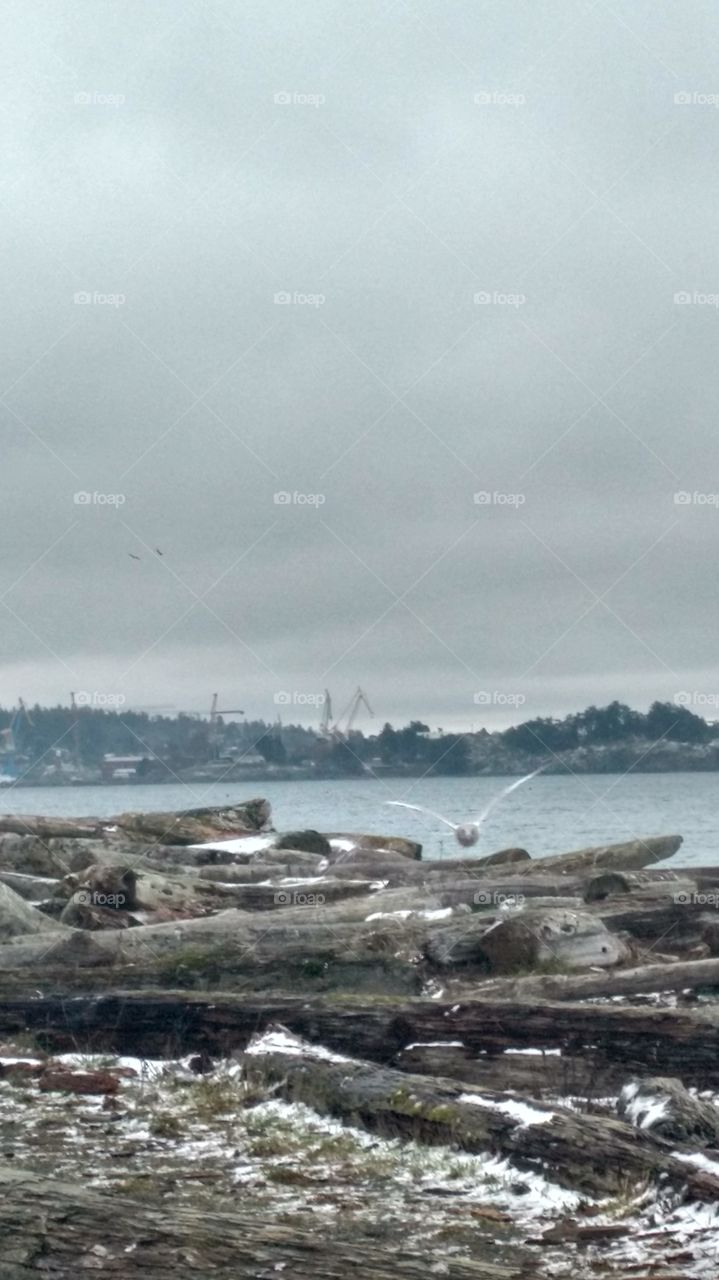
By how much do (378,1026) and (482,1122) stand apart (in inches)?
74.3

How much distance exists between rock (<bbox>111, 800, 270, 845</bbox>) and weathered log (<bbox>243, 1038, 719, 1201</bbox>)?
12349 mm

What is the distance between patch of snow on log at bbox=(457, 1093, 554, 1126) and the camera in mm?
7051

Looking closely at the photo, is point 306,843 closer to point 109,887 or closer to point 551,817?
point 109,887

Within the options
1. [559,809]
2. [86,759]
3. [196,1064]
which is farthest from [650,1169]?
[86,759]

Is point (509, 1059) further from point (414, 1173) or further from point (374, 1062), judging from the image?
point (414, 1173)

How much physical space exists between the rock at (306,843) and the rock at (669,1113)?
12.7 metres

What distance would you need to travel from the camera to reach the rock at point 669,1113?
22.6 feet

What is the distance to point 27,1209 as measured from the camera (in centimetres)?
502

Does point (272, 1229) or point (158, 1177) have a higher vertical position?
point (272, 1229)

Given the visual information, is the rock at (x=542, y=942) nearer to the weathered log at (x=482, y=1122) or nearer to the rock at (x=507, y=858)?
the weathered log at (x=482, y=1122)

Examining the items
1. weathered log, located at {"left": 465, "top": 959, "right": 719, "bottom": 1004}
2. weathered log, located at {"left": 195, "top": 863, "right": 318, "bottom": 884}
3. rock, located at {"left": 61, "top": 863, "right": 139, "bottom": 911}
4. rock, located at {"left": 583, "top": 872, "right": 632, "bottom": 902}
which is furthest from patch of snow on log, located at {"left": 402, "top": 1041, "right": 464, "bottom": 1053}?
weathered log, located at {"left": 195, "top": 863, "right": 318, "bottom": 884}

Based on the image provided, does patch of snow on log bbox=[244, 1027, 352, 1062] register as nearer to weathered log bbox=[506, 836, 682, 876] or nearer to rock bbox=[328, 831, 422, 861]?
weathered log bbox=[506, 836, 682, 876]

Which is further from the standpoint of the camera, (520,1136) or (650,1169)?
(520,1136)

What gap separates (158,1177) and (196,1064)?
2.48 metres
